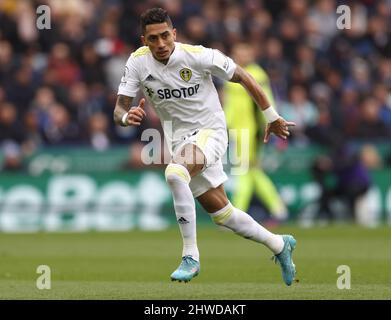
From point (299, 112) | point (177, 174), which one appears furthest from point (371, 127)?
point (177, 174)

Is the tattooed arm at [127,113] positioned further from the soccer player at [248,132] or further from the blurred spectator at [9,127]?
the blurred spectator at [9,127]

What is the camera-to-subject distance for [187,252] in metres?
9.04

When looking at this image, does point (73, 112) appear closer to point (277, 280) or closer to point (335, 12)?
point (335, 12)

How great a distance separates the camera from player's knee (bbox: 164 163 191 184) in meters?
8.85

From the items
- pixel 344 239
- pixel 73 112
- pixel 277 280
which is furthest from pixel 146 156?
pixel 277 280

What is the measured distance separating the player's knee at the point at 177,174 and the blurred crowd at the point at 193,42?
32.1 ft

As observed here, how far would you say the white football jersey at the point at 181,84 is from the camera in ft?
30.4

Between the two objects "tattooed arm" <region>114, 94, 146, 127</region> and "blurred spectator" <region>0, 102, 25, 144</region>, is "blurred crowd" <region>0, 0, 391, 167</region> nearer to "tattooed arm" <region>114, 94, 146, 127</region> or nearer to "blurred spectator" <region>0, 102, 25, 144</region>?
"blurred spectator" <region>0, 102, 25, 144</region>

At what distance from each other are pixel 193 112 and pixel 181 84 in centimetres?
25

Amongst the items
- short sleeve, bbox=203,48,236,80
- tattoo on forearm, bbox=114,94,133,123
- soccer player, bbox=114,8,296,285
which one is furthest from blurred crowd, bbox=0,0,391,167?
short sleeve, bbox=203,48,236,80

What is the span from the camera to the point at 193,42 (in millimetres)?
20641

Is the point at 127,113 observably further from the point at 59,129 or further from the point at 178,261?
the point at 59,129

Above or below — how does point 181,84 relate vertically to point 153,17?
below
